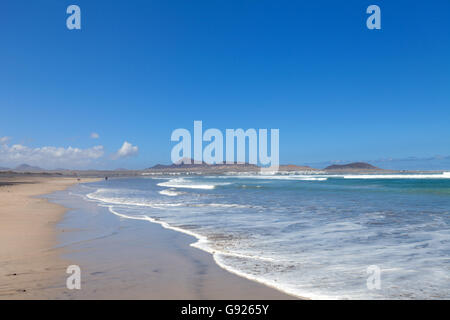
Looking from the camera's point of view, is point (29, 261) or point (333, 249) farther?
point (333, 249)

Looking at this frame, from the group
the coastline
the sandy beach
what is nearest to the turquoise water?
the sandy beach

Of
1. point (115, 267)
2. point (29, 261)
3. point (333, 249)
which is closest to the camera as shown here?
point (115, 267)

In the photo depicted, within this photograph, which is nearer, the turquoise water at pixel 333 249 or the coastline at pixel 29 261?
the coastline at pixel 29 261

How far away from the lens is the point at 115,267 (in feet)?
20.7

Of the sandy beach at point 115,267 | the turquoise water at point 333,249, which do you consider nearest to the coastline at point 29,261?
the sandy beach at point 115,267

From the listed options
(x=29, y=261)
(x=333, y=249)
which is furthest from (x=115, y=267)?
(x=333, y=249)

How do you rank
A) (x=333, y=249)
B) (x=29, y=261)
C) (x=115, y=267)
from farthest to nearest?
(x=333, y=249) → (x=29, y=261) → (x=115, y=267)

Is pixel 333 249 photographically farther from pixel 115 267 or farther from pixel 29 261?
pixel 29 261

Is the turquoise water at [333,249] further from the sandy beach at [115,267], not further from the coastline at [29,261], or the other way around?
the coastline at [29,261]

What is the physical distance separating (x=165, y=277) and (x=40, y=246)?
14.0 ft

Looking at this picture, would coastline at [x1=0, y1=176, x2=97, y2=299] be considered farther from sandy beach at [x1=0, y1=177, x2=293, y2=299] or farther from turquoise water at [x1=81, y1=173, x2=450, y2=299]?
turquoise water at [x1=81, y1=173, x2=450, y2=299]

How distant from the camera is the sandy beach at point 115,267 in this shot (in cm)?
493

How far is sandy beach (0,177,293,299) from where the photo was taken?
493 cm
